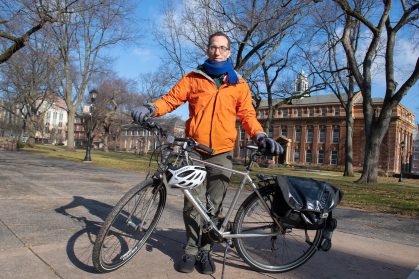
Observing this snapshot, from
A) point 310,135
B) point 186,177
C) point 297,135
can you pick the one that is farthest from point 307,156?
point 186,177

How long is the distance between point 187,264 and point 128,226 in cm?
60

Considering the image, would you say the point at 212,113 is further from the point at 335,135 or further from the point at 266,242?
the point at 335,135

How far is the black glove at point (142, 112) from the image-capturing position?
2.27 meters

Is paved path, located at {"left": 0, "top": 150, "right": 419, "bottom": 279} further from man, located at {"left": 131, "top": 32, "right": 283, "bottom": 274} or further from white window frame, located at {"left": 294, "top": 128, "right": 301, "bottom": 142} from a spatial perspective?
white window frame, located at {"left": 294, "top": 128, "right": 301, "bottom": 142}

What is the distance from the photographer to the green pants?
246 centimetres

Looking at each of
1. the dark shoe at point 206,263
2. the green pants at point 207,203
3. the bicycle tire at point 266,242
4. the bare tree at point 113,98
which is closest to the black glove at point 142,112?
the green pants at point 207,203

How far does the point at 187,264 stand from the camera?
2307 millimetres

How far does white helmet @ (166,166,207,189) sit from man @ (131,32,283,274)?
189 millimetres

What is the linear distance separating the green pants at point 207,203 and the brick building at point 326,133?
45.2 metres

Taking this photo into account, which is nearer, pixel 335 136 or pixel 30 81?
pixel 30 81

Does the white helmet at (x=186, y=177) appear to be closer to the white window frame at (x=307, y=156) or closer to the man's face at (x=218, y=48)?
the man's face at (x=218, y=48)

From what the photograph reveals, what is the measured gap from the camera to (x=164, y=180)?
2.39 metres

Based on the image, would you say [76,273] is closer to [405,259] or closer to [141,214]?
[141,214]

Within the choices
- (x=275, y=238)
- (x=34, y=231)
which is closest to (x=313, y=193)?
(x=275, y=238)
